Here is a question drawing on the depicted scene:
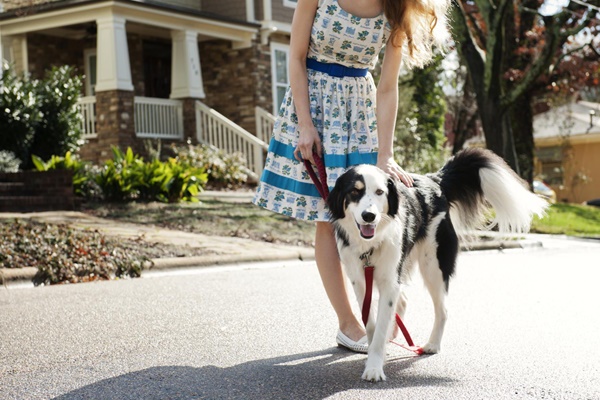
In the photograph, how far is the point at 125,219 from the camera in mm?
13516

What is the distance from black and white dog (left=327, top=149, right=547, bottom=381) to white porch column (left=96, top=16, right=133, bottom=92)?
15519 millimetres

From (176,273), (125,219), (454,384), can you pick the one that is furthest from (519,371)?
(125,219)

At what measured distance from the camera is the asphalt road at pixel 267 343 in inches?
170

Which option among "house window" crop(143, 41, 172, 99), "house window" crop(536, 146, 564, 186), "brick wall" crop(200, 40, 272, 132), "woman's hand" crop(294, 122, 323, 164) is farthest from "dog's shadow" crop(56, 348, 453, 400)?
"house window" crop(536, 146, 564, 186)

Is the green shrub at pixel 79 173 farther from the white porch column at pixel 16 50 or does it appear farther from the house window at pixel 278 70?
the house window at pixel 278 70

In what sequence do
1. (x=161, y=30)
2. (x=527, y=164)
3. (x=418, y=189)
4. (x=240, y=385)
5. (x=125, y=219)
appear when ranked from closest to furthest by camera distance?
(x=240, y=385), (x=418, y=189), (x=125, y=219), (x=161, y=30), (x=527, y=164)

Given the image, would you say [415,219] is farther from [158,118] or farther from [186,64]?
[186,64]

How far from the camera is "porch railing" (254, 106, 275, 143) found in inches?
926

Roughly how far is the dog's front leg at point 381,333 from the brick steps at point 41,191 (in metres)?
10.2

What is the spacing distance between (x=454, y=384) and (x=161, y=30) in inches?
788

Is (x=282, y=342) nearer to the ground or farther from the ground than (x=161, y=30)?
nearer to the ground

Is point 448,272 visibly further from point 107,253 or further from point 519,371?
point 107,253

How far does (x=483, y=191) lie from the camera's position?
5.59 meters

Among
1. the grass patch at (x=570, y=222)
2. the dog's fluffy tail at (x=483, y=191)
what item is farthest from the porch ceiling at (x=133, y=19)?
the dog's fluffy tail at (x=483, y=191)
